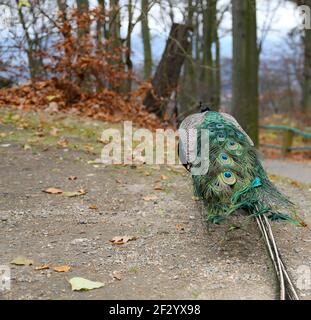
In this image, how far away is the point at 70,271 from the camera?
14.5 feet

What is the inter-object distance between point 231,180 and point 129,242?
3.86 feet

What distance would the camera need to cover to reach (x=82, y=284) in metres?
4.13

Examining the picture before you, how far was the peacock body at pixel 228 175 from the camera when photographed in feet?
14.5

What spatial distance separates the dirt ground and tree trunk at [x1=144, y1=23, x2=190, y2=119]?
505 centimetres

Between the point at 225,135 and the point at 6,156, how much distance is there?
3607mm

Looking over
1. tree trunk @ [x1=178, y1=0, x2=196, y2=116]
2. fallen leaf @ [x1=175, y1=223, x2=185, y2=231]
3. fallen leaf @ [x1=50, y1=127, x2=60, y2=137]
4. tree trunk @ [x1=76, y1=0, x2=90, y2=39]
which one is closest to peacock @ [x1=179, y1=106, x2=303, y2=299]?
fallen leaf @ [x1=175, y1=223, x2=185, y2=231]

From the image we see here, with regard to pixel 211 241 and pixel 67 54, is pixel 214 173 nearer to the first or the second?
pixel 211 241

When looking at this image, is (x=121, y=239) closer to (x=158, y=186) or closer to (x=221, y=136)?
(x=221, y=136)

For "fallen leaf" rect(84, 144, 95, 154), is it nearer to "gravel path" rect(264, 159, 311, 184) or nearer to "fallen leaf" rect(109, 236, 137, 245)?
"fallen leaf" rect(109, 236, 137, 245)

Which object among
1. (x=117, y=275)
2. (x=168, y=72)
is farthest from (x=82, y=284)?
(x=168, y=72)

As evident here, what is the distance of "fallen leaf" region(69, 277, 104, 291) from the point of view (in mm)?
4081

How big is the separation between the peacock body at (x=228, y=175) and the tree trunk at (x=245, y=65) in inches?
237

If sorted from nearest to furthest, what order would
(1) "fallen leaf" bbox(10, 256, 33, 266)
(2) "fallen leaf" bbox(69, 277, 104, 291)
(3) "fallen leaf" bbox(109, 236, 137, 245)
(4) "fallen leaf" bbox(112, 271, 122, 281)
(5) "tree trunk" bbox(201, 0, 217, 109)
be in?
(2) "fallen leaf" bbox(69, 277, 104, 291), (4) "fallen leaf" bbox(112, 271, 122, 281), (1) "fallen leaf" bbox(10, 256, 33, 266), (3) "fallen leaf" bbox(109, 236, 137, 245), (5) "tree trunk" bbox(201, 0, 217, 109)

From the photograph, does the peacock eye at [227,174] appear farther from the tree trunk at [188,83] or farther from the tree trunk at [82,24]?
the tree trunk at [188,83]
